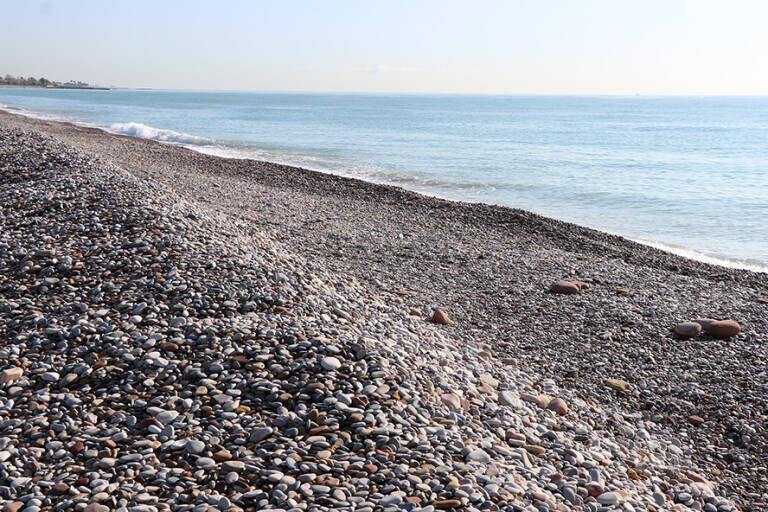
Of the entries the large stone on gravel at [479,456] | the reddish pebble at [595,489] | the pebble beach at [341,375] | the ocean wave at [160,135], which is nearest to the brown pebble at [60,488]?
the pebble beach at [341,375]

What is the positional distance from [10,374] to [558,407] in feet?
16.0

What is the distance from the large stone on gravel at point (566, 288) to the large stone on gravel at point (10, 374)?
7165 millimetres

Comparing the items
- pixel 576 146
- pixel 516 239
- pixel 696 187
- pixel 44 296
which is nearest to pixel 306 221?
pixel 516 239

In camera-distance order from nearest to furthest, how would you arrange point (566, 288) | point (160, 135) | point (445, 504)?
point (445, 504) → point (566, 288) → point (160, 135)

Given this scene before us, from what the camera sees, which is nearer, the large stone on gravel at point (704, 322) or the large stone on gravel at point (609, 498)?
the large stone on gravel at point (609, 498)

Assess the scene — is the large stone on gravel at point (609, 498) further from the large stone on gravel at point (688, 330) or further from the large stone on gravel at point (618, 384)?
the large stone on gravel at point (688, 330)

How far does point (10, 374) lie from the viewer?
4.61 metres

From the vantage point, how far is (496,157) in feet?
105

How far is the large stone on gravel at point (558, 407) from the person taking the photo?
5.51m

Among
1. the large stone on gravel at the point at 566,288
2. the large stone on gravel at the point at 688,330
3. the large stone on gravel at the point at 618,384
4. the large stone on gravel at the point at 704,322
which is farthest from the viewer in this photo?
the large stone on gravel at the point at 566,288

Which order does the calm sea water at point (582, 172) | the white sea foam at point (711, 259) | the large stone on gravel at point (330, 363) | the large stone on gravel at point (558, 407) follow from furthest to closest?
the calm sea water at point (582, 172), the white sea foam at point (711, 259), the large stone on gravel at point (558, 407), the large stone on gravel at point (330, 363)

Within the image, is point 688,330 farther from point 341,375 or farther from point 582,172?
point 582,172

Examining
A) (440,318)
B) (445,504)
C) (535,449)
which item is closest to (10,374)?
(445,504)

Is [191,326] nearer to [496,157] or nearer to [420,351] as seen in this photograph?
[420,351]
